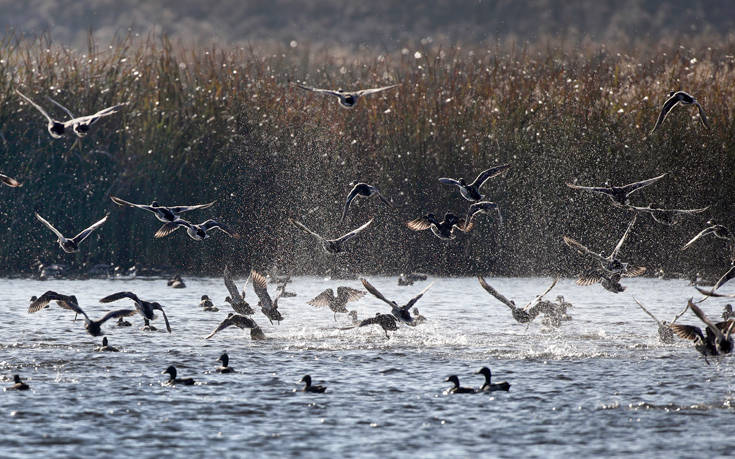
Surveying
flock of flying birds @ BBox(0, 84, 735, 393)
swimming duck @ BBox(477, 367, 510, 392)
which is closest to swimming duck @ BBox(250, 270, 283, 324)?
flock of flying birds @ BBox(0, 84, 735, 393)

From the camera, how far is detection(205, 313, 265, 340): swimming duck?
56.6ft

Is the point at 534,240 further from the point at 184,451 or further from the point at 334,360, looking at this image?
the point at 184,451

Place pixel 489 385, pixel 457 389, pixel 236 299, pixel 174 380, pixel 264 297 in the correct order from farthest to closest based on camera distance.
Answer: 1. pixel 264 297
2. pixel 236 299
3. pixel 174 380
4. pixel 489 385
5. pixel 457 389

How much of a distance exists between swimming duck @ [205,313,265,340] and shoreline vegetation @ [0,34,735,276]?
962 centimetres

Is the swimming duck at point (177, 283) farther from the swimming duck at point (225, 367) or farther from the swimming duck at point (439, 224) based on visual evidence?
the swimming duck at point (225, 367)

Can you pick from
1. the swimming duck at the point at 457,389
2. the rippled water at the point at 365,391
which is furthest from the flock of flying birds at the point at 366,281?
the swimming duck at the point at 457,389

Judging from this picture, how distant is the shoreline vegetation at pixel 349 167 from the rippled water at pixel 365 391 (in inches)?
224

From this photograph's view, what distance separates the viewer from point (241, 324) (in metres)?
17.8

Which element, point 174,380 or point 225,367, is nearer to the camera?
point 174,380

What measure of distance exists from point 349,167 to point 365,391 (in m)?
15.0

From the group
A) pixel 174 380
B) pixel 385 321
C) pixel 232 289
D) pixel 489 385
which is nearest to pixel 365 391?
pixel 489 385

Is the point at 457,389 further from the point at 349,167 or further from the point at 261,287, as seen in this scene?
the point at 349,167

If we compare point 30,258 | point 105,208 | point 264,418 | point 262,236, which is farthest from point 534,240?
point 264,418

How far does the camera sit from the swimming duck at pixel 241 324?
17.3m
